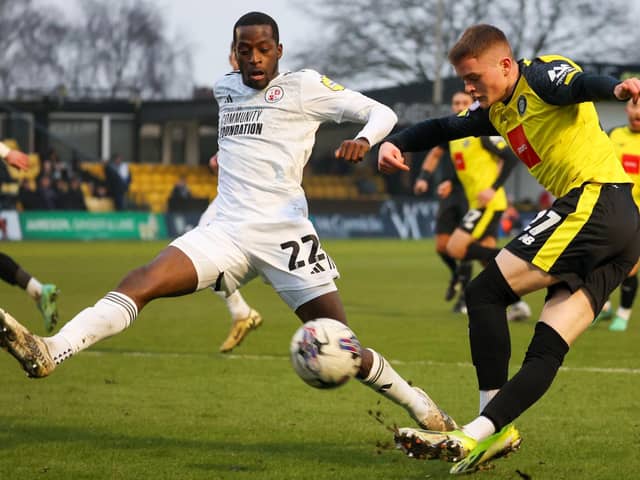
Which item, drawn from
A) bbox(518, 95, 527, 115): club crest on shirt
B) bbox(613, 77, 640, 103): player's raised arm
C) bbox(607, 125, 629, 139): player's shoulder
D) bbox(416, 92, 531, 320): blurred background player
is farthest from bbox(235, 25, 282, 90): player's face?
bbox(416, 92, 531, 320): blurred background player

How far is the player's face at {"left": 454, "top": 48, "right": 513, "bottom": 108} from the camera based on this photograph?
5461mm

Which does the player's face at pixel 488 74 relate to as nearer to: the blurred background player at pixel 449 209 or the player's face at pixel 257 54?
the player's face at pixel 257 54

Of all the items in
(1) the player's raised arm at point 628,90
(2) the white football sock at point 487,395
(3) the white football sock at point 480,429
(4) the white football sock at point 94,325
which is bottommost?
(2) the white football sock at point 487,395

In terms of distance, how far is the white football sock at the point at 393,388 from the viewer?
5770 mm

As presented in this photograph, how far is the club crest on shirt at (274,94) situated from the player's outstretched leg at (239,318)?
3.54 metres

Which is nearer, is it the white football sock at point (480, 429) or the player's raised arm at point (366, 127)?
the white football sock at point (480, 429)

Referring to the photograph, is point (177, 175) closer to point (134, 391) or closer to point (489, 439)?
point (134, 391)

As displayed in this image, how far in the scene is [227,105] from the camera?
6.46m

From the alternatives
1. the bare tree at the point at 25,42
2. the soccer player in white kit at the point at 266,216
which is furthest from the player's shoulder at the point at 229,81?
the bare tree at the point at 25,42

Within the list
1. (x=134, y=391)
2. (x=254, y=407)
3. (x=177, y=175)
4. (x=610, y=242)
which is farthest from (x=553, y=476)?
(x=177, y=175)

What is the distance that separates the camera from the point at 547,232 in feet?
17.8

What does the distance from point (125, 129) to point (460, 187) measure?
37.6 metres

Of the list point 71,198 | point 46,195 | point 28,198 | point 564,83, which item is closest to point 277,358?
point 564,83

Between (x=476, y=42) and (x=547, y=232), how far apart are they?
0.95 meters
